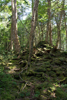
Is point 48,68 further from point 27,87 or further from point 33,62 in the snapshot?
point 27,87

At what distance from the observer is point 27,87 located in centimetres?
480

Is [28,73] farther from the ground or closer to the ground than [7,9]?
closer to the ground

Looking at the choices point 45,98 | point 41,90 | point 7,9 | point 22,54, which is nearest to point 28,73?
point 41,90

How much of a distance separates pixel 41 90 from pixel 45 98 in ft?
1.79

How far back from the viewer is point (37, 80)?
18.6 ft

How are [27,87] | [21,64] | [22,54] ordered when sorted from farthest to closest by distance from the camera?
[22,54], [21,64], [27,87]

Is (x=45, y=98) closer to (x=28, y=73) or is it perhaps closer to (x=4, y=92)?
(x=4, y=92)

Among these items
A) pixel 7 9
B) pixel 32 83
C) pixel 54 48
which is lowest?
pixel 32 83

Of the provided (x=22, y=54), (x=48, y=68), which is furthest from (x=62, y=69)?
(x=22, y=54)

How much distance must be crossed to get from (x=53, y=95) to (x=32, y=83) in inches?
57.3

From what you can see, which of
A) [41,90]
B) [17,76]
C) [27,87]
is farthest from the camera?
[17,76]

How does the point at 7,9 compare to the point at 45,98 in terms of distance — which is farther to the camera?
the point at 7,9

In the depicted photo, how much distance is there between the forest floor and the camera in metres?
4.08

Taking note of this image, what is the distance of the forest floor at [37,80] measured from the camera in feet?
13.4
